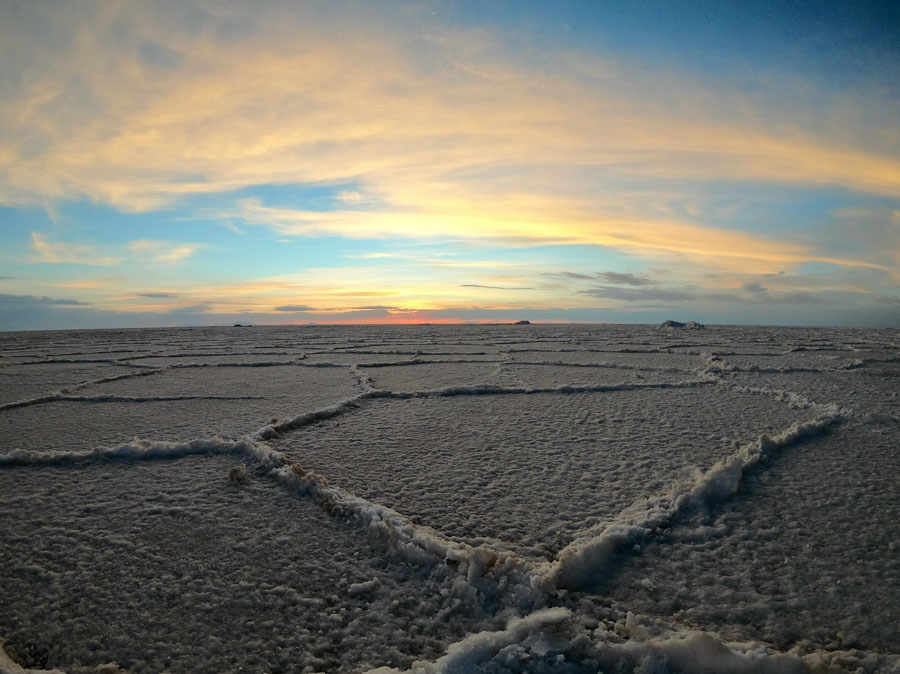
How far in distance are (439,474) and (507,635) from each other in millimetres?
701

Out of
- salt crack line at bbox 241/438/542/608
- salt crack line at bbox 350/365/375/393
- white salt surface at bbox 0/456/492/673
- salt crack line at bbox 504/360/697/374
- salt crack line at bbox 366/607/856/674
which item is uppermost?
salt crack line at bbox 504/360/697/374

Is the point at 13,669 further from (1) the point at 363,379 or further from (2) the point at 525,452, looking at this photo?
(1) the point at 363,379

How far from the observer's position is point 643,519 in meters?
1.09

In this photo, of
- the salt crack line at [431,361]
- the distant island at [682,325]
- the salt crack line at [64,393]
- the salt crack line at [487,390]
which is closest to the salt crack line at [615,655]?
the salt crack line at [487,390]

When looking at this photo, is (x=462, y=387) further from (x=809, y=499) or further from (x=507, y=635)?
(x=507, y=635)

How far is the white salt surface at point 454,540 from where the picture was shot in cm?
75

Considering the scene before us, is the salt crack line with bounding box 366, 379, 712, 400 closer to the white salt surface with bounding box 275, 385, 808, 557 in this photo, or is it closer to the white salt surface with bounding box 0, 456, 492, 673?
the white salt surface with bounding box 275, 385, 808, 557

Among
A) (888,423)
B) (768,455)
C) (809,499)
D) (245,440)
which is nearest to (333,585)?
(245,440)

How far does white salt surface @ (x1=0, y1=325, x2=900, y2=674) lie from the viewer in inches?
29.5

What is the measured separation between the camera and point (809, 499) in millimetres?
1231

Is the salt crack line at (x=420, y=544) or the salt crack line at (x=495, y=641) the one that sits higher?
the salt crack line at (x=420, y=544)

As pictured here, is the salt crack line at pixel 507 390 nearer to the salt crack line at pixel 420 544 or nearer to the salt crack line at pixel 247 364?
the salt crack line at pixel 420 544

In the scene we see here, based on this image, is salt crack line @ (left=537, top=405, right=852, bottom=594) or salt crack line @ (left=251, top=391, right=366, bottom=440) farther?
salt crack line @ (left=251, top=391, right=366, bottom=440)

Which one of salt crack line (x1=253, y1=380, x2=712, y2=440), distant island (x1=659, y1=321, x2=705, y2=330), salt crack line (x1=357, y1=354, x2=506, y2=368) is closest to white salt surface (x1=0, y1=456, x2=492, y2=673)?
salt crack line (x1=253, y1=380, x2=712, y2=440)
